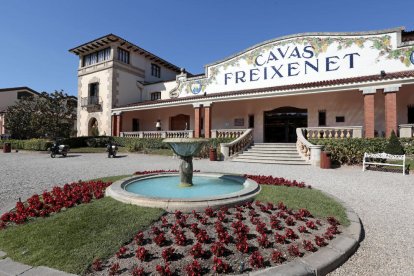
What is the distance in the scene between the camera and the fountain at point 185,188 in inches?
174

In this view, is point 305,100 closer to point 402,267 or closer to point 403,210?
point 403,210

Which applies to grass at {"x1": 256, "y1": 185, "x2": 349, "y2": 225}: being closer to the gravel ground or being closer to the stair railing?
the gravel ground

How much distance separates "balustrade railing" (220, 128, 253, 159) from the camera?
1521 cm

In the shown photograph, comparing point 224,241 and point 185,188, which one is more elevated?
point 185,188

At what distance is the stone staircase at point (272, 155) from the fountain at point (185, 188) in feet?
22.2

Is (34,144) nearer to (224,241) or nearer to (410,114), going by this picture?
(224,241)

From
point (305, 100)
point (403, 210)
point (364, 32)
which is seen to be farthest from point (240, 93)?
point (403, 210)

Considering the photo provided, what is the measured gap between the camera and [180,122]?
2494 cm

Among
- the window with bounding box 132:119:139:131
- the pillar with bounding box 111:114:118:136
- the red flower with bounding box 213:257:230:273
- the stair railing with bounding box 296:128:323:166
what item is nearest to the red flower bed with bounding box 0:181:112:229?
the red flower with bounding box 213:257:230:273

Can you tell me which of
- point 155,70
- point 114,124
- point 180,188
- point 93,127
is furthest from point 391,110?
point 93,127

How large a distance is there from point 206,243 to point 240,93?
1594cm

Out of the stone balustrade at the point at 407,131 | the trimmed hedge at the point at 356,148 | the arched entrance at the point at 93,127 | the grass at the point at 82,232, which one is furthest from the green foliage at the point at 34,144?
the stone balustrade at the point at 407,131

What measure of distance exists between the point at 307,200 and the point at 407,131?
12067 mm

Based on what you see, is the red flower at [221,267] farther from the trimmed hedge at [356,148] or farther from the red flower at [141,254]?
the trimmed hedge at [356,148]
